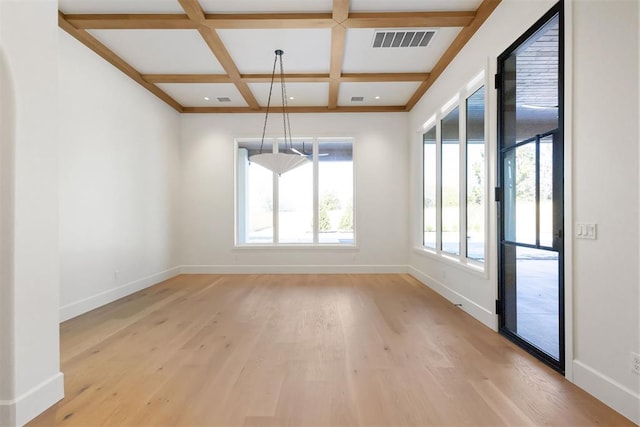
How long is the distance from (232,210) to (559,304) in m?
5.45

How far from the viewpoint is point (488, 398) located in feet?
6.64

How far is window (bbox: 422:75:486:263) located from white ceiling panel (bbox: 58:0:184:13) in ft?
11.6

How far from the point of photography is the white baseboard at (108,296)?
12.0 ft

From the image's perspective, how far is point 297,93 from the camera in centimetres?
560

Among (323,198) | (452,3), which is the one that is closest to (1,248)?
(452,3)

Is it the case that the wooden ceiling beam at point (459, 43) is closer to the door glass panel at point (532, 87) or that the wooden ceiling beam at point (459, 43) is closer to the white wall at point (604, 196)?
the door glass panel at point (532, 87)

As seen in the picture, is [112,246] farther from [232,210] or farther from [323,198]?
[323,198]

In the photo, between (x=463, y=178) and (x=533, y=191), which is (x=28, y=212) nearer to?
(x=533, y=191)

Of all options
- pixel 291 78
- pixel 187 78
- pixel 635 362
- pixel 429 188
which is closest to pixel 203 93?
pixel 187 78

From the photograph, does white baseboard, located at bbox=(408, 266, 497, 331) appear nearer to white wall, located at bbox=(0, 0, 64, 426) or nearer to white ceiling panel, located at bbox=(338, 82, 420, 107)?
white ceiling panel, located at bbox=(338, 82, 420, 107)

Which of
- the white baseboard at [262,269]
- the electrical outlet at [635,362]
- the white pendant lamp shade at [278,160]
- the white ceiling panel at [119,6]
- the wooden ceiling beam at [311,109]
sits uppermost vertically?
the white ceiling panel at [119,6]

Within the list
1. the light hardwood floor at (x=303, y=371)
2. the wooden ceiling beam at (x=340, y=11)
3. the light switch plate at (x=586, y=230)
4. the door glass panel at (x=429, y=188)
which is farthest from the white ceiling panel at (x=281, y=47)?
the light hardwood floor at (x=303, y=371)

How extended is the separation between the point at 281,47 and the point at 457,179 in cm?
299

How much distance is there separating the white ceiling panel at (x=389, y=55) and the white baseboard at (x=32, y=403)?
4.23 meters
